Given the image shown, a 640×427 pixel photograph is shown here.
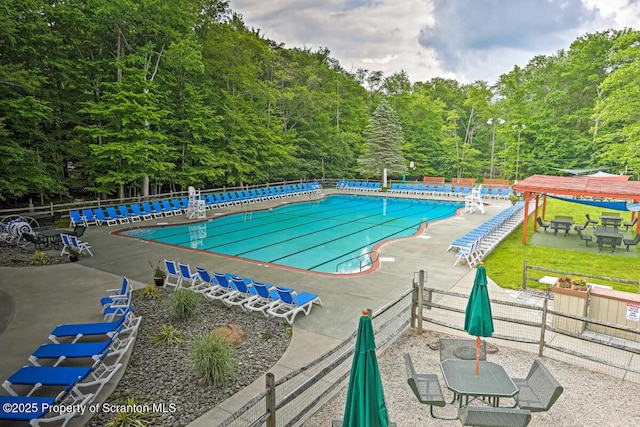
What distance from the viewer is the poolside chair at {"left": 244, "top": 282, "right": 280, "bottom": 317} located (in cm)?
777

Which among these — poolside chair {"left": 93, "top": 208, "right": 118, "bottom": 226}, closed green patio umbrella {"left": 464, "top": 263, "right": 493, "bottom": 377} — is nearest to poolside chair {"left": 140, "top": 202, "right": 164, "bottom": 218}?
poolside chair {"left": 93, "top": 208, "right": 118, "bottom": 226}

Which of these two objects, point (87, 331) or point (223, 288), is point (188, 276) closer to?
point (223, 288)

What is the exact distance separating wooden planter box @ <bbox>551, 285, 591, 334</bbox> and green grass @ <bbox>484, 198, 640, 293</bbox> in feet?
7.21

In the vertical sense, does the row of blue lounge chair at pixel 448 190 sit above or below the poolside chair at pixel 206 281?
above

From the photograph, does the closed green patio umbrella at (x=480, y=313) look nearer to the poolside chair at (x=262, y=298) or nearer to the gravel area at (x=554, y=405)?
the gravel area at (x=554, y=405)

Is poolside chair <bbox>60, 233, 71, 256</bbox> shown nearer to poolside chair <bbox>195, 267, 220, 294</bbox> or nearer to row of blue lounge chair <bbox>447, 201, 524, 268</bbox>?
poolside chair <bbox>195, 267, 220, 294</bbox>

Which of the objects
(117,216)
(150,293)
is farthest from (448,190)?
(150,293)

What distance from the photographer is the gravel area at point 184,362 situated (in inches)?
187

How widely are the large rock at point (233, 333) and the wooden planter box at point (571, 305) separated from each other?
586 centimetres

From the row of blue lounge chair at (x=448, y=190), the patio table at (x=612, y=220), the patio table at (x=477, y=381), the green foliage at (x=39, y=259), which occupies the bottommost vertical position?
the green foliage at (x=39, y=259)

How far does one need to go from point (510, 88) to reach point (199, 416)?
4224 cm

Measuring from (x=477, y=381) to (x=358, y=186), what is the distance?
2844 centimetres

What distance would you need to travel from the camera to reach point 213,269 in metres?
10.9

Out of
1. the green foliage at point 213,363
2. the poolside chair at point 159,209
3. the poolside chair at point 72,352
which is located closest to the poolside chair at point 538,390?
the green foliage at point 213,363
